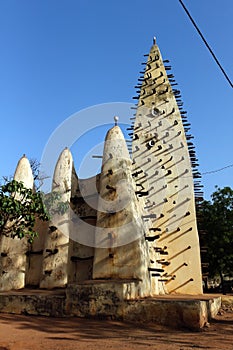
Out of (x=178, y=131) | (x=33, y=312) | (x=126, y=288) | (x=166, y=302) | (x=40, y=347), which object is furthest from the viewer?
(x=178, y=131)

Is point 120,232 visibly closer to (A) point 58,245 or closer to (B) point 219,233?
(A) point 58,245

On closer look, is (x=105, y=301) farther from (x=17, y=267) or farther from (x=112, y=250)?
(x=17, y=267)

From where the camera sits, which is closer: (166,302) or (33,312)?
(166,302)

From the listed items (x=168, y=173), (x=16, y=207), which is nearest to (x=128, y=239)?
(x=16, y=207)

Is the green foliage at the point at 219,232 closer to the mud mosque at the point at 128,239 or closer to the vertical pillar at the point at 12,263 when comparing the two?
the mud mosque at the point at 128,239

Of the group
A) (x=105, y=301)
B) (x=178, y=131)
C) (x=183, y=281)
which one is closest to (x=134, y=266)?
(x=105, y=301)

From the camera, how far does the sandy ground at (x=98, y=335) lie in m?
6.42

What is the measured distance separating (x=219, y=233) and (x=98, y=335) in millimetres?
17725

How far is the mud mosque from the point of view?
9.77 m

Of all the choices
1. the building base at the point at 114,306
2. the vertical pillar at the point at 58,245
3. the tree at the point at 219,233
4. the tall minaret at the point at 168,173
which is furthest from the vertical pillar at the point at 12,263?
the tree at the point at 219,233

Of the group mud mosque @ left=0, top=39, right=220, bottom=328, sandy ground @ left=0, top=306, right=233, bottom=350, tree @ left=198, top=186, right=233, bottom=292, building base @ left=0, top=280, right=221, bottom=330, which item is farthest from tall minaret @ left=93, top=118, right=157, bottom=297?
tree @ left=198, top=186, right=233, bottom=292

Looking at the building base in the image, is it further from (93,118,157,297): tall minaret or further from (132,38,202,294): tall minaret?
(132,38,202,294): tall minaret

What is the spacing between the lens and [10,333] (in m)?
7.58

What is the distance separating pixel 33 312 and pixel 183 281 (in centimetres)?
679
